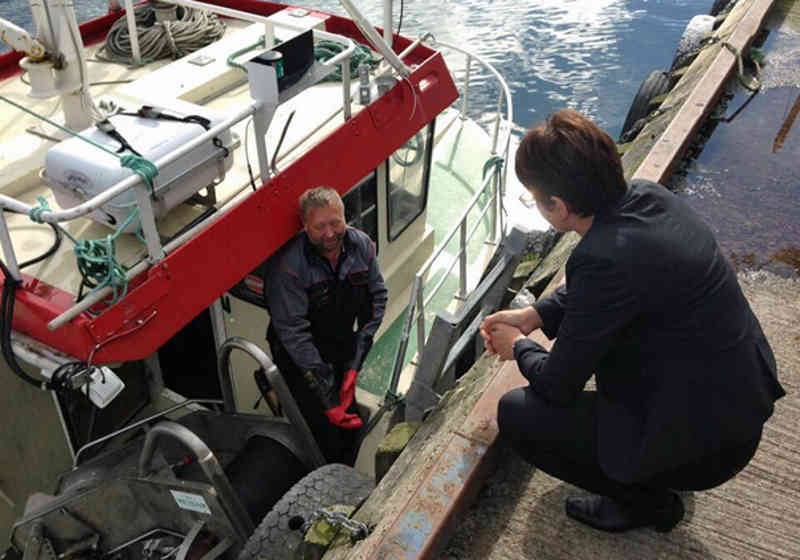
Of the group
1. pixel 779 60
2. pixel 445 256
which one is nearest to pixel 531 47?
pixel 779 60

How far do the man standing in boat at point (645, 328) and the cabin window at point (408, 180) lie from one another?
10.7ft

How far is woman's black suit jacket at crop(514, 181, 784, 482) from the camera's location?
206 centimetres

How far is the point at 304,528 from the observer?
3090mm

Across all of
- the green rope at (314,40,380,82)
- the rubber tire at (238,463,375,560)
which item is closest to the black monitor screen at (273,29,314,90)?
the green rope at (314,40,380,82)

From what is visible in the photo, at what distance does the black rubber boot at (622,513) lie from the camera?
99.0 inches

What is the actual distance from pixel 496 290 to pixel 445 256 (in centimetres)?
228

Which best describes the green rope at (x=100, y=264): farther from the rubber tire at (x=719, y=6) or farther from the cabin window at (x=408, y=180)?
the rubber tire at (x=719, y=6)

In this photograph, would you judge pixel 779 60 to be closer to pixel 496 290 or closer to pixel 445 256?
pixel 445 256

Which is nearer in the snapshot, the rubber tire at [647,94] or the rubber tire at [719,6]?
the rubber tire at [647,94]

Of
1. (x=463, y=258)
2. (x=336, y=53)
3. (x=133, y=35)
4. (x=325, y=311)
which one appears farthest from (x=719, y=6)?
(x=325, y=311)

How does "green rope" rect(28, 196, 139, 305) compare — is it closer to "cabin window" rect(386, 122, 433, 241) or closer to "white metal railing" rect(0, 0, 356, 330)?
"white metal railing" rect(0, 0, 356, 330)

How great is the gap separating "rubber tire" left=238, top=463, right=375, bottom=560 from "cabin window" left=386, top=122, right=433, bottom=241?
2471 millimetres

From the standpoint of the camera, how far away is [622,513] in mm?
2576

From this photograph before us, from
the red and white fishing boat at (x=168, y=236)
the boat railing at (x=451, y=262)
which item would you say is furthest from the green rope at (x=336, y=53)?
the boat railing at (x=451, y=262)
